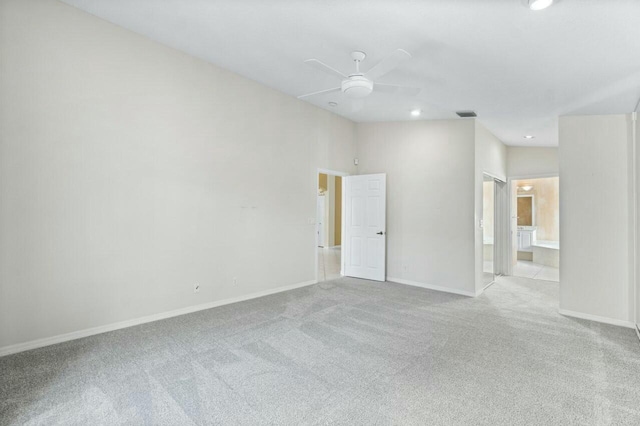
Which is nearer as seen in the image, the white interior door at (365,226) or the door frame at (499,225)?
the white interior door at (365,226)

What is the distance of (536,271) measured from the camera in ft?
23.3

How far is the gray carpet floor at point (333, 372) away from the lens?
2010 mm

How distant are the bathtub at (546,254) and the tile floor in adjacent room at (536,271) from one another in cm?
18

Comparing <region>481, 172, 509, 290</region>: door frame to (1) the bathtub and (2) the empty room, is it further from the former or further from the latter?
(1) the bathtub

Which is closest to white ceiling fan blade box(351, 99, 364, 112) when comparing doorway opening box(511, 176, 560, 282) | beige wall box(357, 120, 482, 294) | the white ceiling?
the white ceiling

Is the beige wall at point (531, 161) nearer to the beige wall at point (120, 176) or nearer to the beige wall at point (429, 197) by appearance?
the beige wall at point (429, 197)

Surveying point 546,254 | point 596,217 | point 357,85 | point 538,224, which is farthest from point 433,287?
point 538,224

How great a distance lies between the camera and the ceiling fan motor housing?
3091 mm

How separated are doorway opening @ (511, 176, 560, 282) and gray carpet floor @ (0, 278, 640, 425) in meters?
4.89

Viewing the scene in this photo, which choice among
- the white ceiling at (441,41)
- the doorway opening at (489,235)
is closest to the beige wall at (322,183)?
the doorway opening at (489,235)

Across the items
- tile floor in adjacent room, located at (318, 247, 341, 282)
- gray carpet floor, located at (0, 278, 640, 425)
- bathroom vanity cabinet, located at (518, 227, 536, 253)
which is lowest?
gray carpet floor, located at (0, 278, 640, 425)

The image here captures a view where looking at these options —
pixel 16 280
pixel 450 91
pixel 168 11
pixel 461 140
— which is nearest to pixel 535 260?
pixel 461 140

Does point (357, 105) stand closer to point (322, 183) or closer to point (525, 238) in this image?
point (322, 183)

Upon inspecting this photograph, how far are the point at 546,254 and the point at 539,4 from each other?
754 cm
